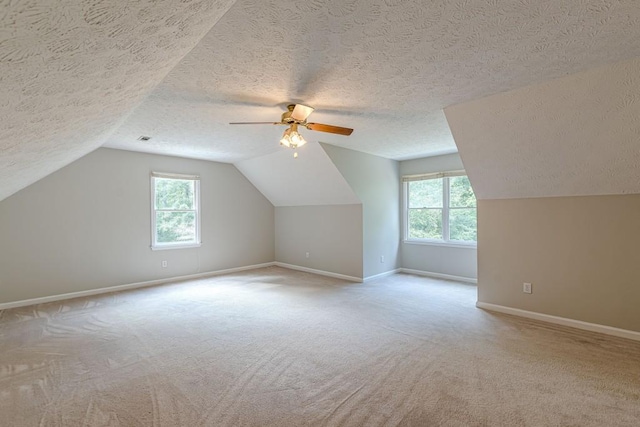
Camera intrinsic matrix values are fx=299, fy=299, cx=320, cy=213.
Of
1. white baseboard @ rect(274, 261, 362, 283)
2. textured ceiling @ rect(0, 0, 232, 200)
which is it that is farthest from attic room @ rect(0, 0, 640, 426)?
white baseboard @ rect(274, 261, 362, 283)

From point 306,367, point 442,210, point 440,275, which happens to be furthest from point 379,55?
point 440,275

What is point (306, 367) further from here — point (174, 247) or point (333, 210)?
point (174, 247)

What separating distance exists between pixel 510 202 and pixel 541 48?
219 cm

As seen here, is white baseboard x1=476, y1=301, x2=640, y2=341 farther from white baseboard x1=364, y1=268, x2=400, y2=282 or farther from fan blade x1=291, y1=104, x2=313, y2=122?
fan blade x1=291, y1=104, x2=313, y2=122

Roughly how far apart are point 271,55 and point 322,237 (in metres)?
4.32

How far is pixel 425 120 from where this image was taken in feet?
11.7

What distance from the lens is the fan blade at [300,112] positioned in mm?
2840

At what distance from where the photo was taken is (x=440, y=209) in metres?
5.65

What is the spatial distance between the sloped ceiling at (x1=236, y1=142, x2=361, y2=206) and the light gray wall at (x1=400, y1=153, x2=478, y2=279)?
1551mm

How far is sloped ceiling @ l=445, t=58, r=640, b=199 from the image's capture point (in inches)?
93.4

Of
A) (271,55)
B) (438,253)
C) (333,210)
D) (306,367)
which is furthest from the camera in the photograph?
(333,210)

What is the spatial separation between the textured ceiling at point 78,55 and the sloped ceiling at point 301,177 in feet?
9.75

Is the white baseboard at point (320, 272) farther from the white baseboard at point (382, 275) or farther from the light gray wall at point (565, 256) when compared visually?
the light gray wall at point (565, 256)

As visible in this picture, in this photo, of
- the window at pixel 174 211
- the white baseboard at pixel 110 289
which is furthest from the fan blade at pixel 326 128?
the white baseboard at pixel 110 289
